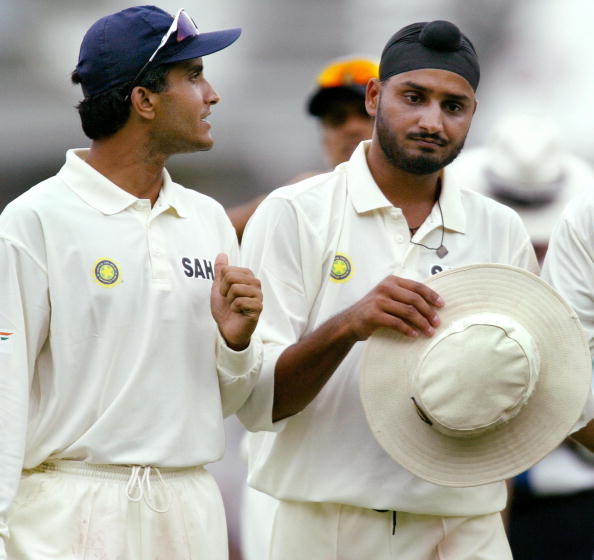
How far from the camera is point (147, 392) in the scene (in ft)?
13.7

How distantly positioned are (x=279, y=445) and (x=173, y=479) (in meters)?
0.50

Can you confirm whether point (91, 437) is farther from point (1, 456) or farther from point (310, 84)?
point (310, 84)

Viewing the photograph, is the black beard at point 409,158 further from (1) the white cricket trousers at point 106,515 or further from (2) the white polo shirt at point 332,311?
(1) the white cricket trousers at point 106,515

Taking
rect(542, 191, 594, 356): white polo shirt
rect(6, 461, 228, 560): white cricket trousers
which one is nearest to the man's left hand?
rect(6, 461, 228, 560): white cricket trousers

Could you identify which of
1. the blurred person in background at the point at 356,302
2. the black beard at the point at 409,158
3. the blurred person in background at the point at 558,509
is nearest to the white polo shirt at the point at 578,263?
the blurred person in background at the point at 356,302

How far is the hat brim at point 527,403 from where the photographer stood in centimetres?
436

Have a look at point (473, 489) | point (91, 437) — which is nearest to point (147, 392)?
point (91, 437)

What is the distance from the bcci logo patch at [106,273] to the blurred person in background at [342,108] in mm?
2456

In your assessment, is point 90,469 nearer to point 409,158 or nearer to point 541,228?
point 409,158

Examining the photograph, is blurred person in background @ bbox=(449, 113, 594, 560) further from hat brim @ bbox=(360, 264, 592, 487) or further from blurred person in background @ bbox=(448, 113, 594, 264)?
hat brim @ bbox=(360, 264, 592, 487)

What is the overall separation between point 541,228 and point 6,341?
3.29 m

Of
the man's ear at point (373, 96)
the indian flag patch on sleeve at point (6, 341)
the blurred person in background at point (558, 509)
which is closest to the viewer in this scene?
the indian flag patch on sleeve at point (6, 341)

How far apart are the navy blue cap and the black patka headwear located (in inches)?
25.5

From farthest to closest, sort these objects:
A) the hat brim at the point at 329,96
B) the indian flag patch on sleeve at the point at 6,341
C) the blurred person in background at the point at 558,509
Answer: the hat brim at the point at 329,96, the blurred person in background at the point at 558,509, the indian flag patch on sleeve at the point at 6,341
